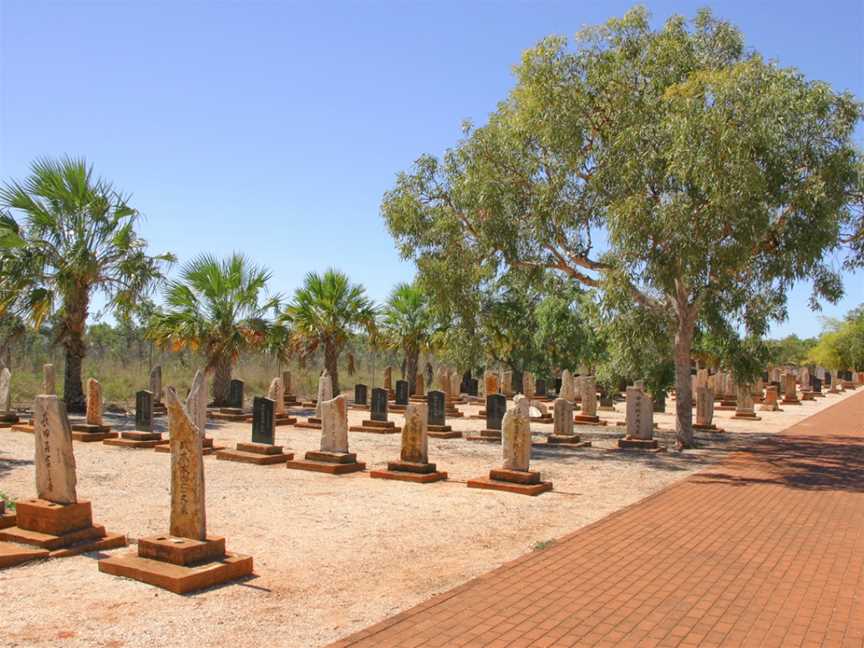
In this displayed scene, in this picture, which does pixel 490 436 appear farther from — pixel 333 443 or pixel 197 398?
pixel 197 398

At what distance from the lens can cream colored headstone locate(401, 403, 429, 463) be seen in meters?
13.1

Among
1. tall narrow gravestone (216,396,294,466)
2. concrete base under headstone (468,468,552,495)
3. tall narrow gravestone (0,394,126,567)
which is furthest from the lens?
tall narrow gravestone (216,396,294,466)

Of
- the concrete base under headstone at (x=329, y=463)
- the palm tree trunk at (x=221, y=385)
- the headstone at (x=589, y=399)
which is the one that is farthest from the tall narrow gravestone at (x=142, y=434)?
the headstone at (x=589, y=399)

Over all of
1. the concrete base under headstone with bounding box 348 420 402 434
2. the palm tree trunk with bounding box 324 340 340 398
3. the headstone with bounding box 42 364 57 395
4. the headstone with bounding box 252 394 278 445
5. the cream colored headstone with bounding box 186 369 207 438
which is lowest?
the concrete base under headstone with bounding box 348 420 402 434

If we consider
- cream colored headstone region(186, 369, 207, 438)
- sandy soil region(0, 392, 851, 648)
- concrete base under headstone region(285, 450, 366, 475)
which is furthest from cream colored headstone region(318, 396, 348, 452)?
cream colored headstone region(186, 369, 207, 438)

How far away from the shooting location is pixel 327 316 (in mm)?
29500

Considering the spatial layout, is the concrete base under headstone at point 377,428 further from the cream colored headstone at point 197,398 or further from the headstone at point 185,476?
the headstone at point 185,476

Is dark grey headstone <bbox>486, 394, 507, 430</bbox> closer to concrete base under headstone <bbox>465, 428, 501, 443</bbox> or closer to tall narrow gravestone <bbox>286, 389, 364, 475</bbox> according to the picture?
concrete base under headstone <bbox>465, 428, 501, 443</bbox>

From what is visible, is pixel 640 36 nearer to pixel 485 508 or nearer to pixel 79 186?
pixel 485 508

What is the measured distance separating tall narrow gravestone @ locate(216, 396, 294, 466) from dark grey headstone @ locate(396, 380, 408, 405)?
12.2 meters

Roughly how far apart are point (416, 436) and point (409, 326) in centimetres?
2334

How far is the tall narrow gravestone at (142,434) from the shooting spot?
54.9ft

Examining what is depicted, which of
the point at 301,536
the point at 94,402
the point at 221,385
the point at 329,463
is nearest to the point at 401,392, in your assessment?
the point at 221,385

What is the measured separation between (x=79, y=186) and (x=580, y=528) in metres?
18.1
